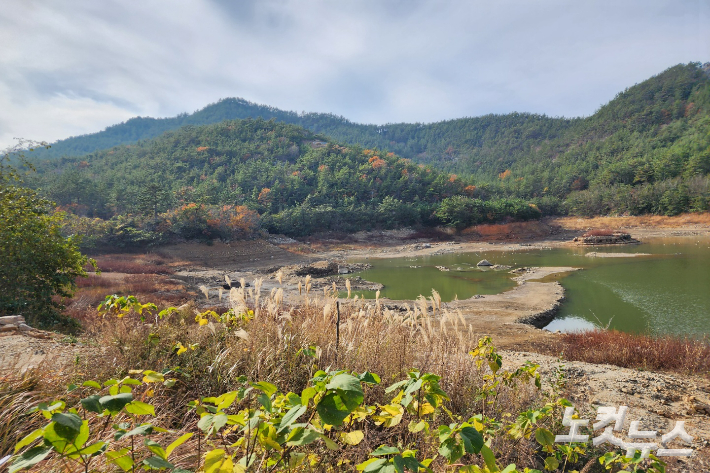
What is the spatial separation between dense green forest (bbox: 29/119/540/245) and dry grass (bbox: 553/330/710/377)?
3310cm

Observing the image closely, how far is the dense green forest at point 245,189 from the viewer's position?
3472 centimetres

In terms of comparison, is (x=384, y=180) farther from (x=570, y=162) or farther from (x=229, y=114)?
(x=229, y=114)

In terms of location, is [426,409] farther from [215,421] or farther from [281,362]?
[281,362]

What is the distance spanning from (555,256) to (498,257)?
4.38 metres

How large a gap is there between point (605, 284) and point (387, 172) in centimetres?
4904

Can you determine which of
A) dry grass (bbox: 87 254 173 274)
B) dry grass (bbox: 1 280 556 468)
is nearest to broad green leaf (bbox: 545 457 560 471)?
dry grass (bbox: 1 280 556 468)

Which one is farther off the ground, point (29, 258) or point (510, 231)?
point (29, 258)

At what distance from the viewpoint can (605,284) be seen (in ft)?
54.3

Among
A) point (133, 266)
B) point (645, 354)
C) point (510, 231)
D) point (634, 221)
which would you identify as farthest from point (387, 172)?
point (645, 354)

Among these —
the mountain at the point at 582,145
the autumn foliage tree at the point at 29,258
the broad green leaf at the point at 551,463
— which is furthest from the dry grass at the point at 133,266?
the mountain at the point at 582,145

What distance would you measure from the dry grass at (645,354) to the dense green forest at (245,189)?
33103 millimetres

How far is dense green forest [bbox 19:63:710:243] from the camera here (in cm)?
4494

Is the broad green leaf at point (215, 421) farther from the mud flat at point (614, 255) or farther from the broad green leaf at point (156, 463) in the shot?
the mud flat at point (614, 255)

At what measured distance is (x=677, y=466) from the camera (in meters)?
2.90
